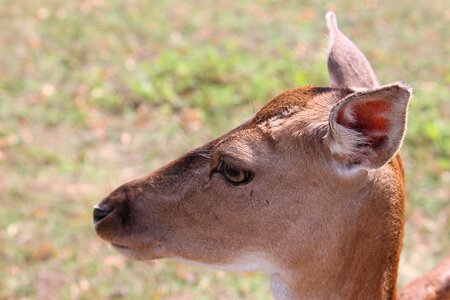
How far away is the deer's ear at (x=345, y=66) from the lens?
326cm

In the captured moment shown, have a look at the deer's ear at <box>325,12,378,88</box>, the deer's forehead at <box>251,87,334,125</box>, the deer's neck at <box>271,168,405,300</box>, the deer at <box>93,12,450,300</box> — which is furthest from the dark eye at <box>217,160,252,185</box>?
the deer's ear at <box>325,12,378,88</box>

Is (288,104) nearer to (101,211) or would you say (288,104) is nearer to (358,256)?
(358,256)

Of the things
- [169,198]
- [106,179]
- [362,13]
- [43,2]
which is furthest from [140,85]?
[169,198]

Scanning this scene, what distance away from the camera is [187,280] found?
5.05 m

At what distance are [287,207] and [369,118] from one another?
0.48m

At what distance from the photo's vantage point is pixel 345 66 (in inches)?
129

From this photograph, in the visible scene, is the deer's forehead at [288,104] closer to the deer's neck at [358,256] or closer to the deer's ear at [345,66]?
the deer's ear at [345,66]

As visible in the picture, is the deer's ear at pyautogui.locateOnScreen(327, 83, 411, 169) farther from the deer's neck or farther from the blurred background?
the blurred background

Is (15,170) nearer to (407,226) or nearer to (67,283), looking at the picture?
(67,283)

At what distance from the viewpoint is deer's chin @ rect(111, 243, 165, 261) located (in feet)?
9.97

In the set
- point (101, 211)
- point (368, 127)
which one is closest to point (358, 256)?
point (368, 127)

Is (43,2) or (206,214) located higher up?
(206,214)

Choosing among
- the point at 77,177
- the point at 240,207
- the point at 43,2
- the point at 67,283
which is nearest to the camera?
the point at 240,207

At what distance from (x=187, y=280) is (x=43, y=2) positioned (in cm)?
500
